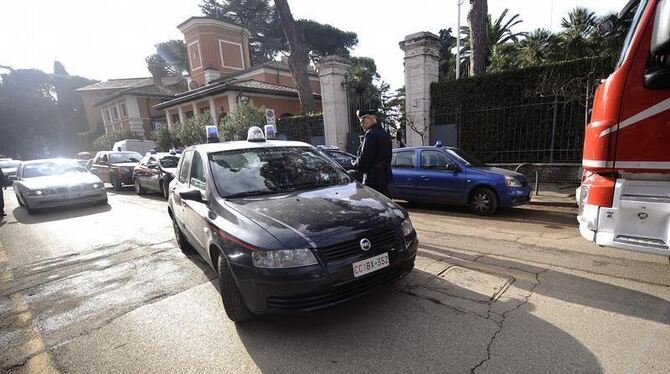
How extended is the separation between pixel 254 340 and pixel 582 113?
10.2 meters

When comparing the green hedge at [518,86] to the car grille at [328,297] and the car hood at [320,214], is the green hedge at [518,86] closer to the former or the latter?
the car hood at [320,214]

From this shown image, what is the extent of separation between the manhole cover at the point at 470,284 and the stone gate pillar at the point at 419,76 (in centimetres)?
853

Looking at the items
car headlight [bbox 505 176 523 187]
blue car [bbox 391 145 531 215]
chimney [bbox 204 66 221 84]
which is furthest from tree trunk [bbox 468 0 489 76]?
chimney [bbox 204 66 221 84]

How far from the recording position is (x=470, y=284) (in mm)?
3598

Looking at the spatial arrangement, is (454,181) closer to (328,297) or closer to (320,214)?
(320,214)

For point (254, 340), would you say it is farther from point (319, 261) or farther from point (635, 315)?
point (635, 315)

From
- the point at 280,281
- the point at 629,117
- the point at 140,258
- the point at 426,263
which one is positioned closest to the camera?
the point at 280,281

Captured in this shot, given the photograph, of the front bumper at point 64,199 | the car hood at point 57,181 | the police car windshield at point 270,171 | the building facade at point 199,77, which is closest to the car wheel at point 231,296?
the police car windshield at point 270,171

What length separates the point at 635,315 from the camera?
112 inches

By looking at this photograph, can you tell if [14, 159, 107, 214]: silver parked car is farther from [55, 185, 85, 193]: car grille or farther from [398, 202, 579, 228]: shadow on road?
[398, 202, 579, 228]: shadow on road

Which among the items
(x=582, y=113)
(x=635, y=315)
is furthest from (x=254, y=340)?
(x=582, y=113)

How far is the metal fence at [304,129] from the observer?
15.3 m

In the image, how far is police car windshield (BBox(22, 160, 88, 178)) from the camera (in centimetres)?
1001

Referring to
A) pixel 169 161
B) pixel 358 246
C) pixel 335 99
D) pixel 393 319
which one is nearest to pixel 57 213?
pixel 169 161
